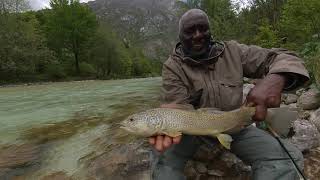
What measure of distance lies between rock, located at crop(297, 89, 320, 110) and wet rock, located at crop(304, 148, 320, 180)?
2847 millimetres

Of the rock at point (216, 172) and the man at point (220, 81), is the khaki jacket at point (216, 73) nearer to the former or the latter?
the man at point (220, 81)

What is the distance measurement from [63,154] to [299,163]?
184 inches

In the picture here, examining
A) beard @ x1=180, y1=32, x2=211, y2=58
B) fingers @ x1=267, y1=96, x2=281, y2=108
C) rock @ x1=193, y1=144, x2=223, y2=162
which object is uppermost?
beard @ x1=180, y1=32, x2=211, y2=58

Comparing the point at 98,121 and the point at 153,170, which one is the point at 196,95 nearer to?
the point at 153,170

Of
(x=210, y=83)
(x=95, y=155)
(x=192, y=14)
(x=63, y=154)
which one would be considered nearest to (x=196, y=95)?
(x=210, y=83)

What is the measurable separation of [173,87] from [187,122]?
721 mm

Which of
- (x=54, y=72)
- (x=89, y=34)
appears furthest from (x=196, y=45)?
(x=89, y=34)

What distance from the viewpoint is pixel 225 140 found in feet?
11.4

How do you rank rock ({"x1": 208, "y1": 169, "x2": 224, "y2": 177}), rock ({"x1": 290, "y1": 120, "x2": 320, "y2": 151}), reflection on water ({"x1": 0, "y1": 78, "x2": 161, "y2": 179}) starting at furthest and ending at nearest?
reflection on water ({"x1": 0, "y1": 78, "x2": 161, "y2": 179}) → rock ({"x1": 290, "y1": 120, "x2": 320, "y2": 151}) → rock ({"x1": 208, "y1": 169, "x2": 224, "y2": 177})

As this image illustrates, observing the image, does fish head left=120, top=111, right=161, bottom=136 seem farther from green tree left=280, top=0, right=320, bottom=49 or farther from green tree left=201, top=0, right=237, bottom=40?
green tree left=201, top=0, right=237, bottom=40

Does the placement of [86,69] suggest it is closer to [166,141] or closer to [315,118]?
[315,118]

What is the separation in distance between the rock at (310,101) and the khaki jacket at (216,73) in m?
4.13

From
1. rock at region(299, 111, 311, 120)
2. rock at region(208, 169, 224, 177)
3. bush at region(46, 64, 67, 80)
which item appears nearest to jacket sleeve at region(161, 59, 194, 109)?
rock at region(208, 169, 224, 177)

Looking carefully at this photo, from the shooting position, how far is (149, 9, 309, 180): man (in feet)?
12.0
